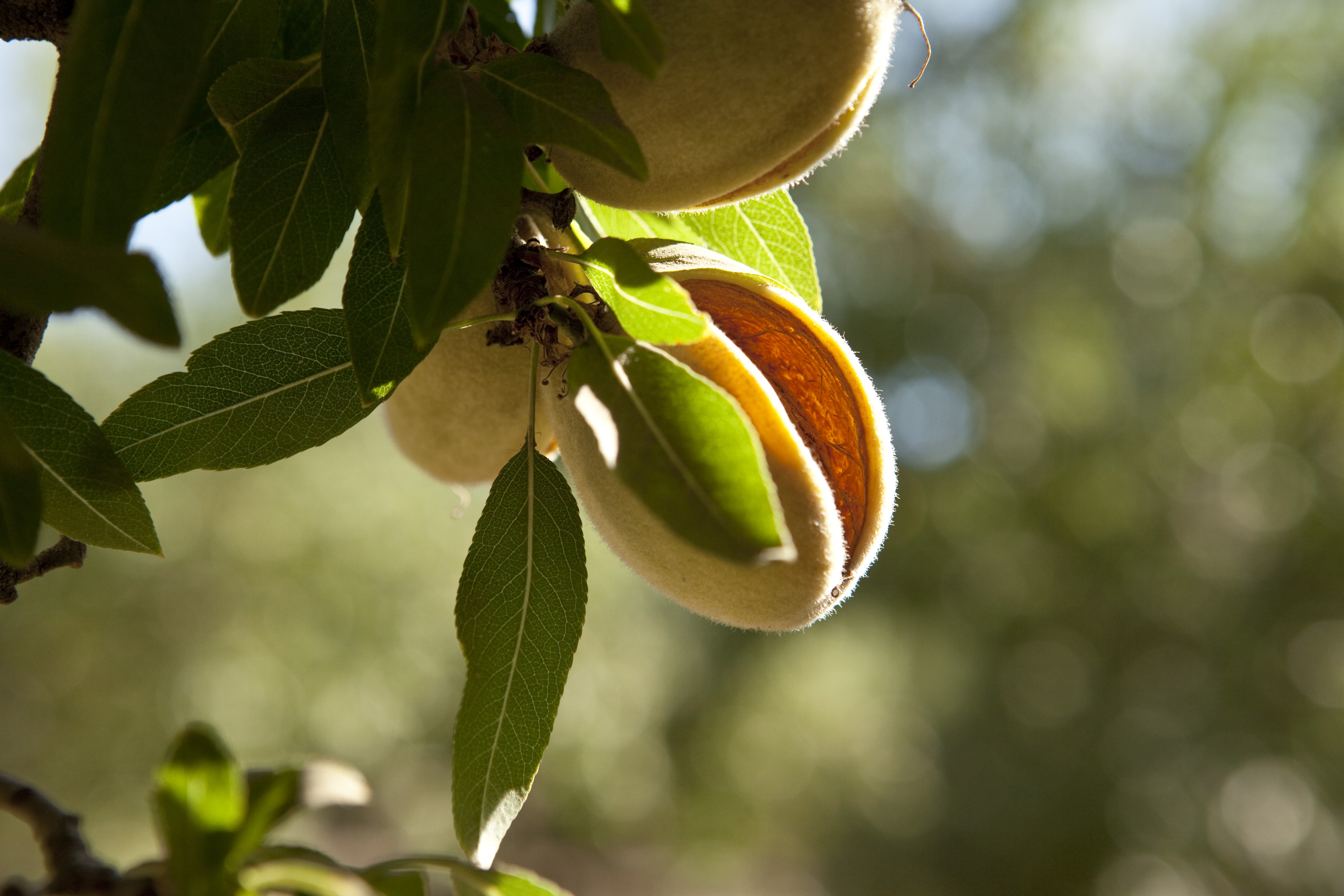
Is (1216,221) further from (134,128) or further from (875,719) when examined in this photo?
(134,128)

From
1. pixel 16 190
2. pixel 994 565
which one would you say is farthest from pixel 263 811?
pixel 994 565

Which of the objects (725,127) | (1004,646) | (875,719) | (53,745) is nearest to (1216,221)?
(1004,646)

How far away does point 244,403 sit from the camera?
0.47 meters

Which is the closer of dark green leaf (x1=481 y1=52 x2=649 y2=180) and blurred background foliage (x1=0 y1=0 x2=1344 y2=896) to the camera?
dark green leaf (x1=481 y1=52 x2=649 y2=180)

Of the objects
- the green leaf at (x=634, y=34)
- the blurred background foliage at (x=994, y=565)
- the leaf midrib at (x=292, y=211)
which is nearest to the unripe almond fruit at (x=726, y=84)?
the green leaf at (x=634, y=34)

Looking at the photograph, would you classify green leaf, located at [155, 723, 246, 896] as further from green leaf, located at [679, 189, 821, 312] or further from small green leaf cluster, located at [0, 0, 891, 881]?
green leaf, located at [679, 189, 821, 312]

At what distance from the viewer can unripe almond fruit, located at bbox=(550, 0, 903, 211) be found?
0.39m

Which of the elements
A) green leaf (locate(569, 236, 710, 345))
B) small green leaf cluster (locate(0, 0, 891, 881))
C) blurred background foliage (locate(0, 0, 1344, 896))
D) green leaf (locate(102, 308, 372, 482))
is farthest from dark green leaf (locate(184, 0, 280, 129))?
blurred background foliage (locate(0, 0, 1344, 896))

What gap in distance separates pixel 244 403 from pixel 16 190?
9.1 inches

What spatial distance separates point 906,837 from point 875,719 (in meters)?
0.77

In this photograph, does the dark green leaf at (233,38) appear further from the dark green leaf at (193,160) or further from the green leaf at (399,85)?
the green leaf at (399,85)

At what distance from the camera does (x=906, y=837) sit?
5.32m

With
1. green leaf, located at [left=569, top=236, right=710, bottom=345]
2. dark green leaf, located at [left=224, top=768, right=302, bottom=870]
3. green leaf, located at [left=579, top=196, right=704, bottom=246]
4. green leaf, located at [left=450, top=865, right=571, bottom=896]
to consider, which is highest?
green leaf, located at [left=579, top=196, right=704, bottom=246]

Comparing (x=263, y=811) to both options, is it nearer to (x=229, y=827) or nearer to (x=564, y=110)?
(x=229, y=827)
